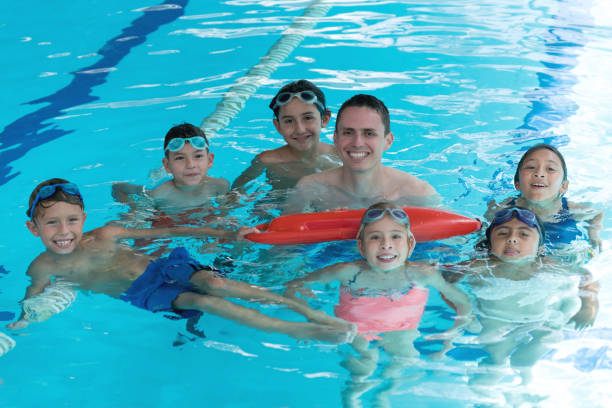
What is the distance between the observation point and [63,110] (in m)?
7.12

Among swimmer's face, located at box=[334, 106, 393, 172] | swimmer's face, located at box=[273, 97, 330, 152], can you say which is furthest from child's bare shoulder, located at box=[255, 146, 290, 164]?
swimmer's face, located at box=[334, 106, 393, 172]

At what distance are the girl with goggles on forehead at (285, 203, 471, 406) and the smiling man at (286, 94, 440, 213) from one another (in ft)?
2.23

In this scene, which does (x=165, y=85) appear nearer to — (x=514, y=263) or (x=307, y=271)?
(x=307, y=271)

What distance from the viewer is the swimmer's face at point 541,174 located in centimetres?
433

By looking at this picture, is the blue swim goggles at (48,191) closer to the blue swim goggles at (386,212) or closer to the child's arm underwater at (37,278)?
the child's arm underwater at (37,278)

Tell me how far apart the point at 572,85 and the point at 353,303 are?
5.12m

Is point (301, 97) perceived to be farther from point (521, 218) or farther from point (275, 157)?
point (521, 218)

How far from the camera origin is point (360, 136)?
4.33 m

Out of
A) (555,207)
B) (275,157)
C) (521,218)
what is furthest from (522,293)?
(275,157)

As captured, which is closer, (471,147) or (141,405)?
(141,405)

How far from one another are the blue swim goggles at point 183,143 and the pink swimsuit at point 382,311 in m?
1.69

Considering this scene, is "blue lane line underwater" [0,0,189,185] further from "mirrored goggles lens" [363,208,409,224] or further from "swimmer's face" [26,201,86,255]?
"mirrored goggles lens" [363,208,409,224]

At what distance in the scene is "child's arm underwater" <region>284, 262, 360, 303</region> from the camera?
3.75m

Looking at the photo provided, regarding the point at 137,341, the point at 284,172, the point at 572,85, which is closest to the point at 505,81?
the point at 572,85
